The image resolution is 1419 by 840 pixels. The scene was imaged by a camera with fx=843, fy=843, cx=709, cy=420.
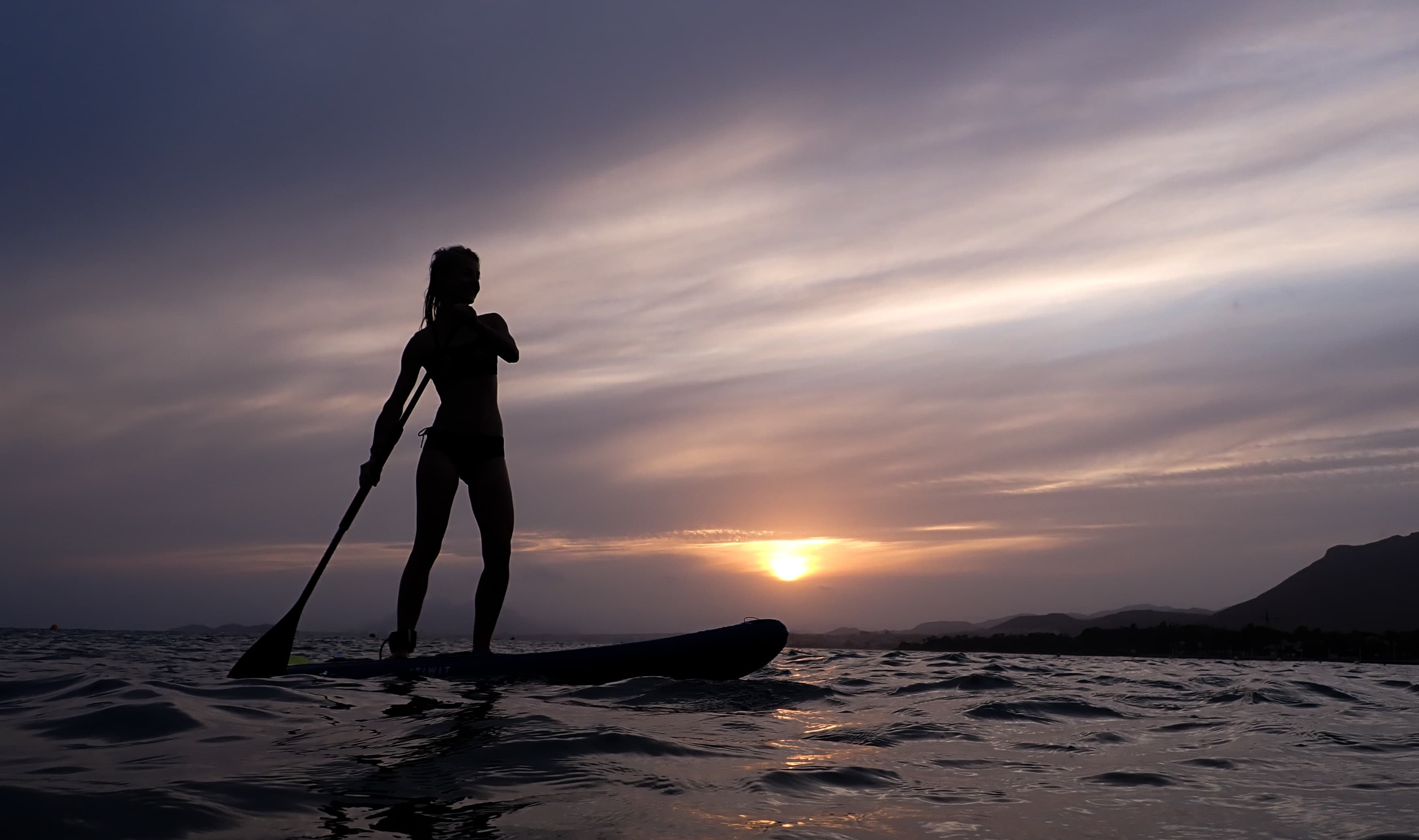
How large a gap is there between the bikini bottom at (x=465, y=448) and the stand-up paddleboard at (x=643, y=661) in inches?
57.3

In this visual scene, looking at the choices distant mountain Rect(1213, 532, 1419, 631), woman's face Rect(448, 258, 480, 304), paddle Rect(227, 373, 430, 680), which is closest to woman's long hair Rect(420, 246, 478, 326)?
woman's face Rect(448, 258, 480, 304)

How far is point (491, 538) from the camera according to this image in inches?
262

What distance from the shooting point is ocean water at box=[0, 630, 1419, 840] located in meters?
2.33

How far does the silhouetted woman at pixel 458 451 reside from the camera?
6.51 meters

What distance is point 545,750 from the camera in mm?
3191

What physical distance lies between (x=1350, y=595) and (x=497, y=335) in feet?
584

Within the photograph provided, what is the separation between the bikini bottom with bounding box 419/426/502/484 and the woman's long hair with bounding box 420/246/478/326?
3.16 feet

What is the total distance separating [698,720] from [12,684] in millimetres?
4936

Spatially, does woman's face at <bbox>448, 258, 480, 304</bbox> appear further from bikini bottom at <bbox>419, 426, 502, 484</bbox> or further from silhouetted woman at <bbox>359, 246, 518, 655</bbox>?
bikini bottom at <bbox>419, 426, 502, 484</bbox>

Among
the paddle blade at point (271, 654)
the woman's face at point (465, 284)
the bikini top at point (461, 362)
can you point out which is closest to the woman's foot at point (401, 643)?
the paddle blade at point (271, 654)

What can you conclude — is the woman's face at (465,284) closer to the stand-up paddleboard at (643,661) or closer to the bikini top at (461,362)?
the bikini top at (461,362)

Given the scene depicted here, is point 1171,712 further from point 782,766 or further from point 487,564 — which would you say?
point 487,564

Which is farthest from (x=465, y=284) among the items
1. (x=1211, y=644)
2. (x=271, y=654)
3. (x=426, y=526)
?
(x=1211, y=644)

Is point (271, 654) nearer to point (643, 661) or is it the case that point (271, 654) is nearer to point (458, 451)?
point (458, 451)
